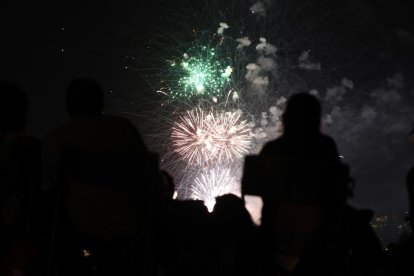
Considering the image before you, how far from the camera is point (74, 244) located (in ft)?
8.41

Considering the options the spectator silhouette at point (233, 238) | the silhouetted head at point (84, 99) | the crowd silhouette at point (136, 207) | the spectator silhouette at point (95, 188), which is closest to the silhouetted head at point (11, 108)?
the crowd silhouette at point (136, 207)

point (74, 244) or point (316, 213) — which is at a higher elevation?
point (316, 213)

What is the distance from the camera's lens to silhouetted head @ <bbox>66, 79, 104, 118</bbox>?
2.83 m

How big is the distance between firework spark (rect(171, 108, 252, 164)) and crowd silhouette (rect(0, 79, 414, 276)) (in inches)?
587

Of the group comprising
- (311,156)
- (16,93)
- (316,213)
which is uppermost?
(16,93)

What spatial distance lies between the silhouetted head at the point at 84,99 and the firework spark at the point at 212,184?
61.6 ft

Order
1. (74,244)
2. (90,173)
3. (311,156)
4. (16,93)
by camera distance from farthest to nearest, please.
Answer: (16,93) → (311,156) → (74,244) → (90,173)

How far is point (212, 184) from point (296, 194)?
64.8 ft

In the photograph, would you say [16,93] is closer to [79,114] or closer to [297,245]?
[79,114]

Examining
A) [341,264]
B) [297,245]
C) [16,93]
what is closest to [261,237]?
[297,245]

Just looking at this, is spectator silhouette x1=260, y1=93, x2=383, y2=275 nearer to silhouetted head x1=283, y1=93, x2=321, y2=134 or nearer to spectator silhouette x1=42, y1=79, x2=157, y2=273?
silhouetted head x1=283, y1=93, x2=321, y2=134

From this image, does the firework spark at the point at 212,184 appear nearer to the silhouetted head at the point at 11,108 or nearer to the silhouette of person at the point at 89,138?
the silhouetted head at the point at 11,108

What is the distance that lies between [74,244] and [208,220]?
970 mm

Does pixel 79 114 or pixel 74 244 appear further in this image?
pixel 79 114
